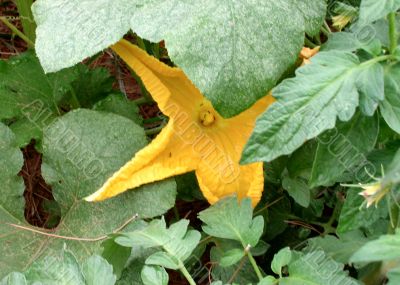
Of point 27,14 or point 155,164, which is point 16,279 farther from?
point 27,14

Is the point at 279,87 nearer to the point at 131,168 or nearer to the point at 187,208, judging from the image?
the point at 131,168

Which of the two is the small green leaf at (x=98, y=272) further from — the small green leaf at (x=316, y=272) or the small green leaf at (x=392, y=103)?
the small green leaf at (x=392, y=103)

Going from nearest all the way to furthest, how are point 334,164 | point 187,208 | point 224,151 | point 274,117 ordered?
1. point 274,117
2. point 334,164
3. point 224,151
4. point 187,208

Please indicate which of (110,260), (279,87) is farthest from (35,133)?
(279,87)

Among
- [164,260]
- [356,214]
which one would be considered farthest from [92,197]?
[356,214]

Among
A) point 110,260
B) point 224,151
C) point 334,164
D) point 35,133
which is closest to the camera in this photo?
point 334,164

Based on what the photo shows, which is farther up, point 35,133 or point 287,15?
point 287,15

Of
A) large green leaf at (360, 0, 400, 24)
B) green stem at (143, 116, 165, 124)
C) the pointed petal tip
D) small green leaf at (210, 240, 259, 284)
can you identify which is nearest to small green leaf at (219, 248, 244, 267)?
small green leaf at (210, 240, 259, 284)
